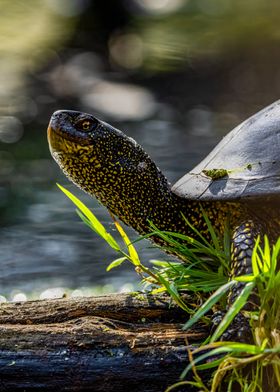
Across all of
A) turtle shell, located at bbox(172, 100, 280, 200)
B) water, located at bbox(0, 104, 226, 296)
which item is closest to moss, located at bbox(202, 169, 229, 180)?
turtle shell, located at bbox(172, 100, 280, 200)

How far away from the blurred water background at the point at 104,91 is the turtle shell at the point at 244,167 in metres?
2.14

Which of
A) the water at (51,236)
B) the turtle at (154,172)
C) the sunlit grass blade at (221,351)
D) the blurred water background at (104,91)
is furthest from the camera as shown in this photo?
the blurred water background at (104,91)

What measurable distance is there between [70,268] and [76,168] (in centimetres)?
267

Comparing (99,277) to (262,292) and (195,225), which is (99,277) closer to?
(195,225)

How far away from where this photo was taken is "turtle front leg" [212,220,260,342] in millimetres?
2666

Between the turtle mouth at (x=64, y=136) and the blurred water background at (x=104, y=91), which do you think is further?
the blurred water background at (x=104, y=91)

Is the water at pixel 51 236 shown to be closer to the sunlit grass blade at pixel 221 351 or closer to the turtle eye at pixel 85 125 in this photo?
the turtle eye at pixel 85 125

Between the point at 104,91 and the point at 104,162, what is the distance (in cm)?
774

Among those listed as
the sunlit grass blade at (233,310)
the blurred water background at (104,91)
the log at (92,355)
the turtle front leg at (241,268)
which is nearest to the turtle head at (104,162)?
the turtle front leg at (241,268)

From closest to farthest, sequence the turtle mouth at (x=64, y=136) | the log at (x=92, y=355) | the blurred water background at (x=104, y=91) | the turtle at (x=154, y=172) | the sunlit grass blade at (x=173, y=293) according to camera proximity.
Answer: the log at (x=92, y=355)
the sunlit grass blade at (x=173, y=293)
the turtle at (x=154, y=172)
the turtle mouth at (x=64, y=136)
the blurred water background at (x=104, y=91)

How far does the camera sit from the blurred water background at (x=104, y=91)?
6133 millimetres

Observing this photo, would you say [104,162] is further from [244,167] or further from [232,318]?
[232,318]

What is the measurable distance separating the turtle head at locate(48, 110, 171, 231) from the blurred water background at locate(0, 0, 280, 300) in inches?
80.3

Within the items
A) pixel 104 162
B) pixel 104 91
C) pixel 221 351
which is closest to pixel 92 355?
pixel 221 351
